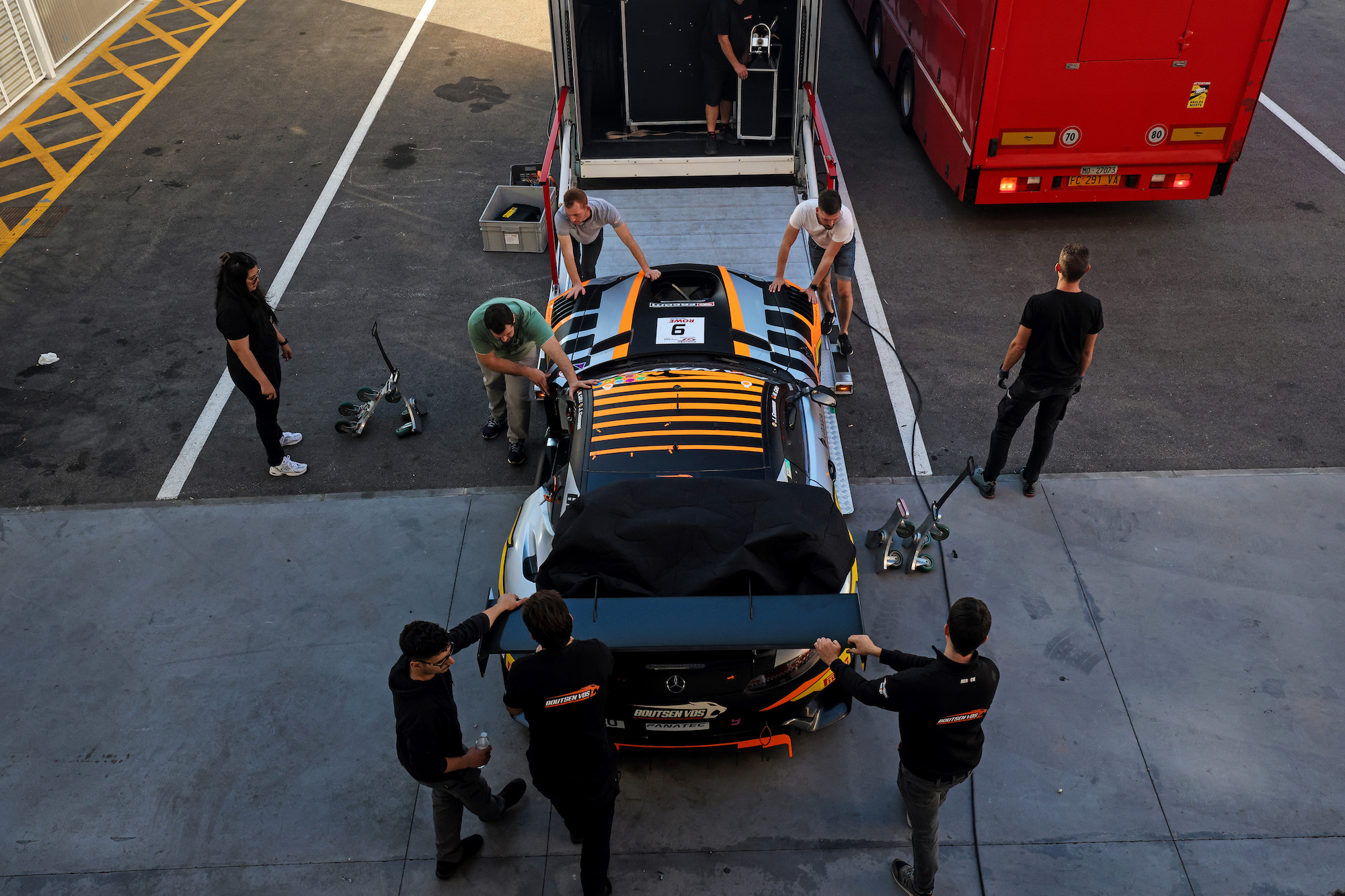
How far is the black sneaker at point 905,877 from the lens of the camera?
14.3ft

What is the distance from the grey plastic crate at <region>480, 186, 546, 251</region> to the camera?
30.6ft

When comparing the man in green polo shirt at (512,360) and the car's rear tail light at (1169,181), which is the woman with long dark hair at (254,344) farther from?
the car's rear tail light at (1169,181)

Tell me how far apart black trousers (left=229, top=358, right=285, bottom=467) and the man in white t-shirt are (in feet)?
11.5

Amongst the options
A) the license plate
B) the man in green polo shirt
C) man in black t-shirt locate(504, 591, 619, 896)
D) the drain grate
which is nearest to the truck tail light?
the license plate

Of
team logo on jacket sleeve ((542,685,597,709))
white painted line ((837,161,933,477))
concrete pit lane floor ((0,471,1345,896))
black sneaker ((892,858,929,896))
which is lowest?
white painted line ((837,161,933,477))

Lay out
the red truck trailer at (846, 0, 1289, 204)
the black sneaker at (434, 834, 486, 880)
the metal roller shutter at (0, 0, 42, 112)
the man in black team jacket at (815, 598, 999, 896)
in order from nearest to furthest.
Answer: the man in black team jacket at (815, 598, 999, 896)
the black sneaker at (434, 834, 486, 880)
the red truck trailer at (846, 0, 1289, 204)
the metal roller shutter at (0, 0, 42, 112)

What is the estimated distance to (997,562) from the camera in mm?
6074

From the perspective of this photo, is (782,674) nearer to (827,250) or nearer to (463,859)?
(463,859)

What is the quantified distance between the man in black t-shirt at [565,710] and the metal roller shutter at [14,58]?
13410mm

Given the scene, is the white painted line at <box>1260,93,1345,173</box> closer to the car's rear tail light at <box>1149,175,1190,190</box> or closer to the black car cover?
the car's rear tail light at <box>1149,175,1190,190</box>

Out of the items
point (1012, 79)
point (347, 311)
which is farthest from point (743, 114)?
point (347, 311)

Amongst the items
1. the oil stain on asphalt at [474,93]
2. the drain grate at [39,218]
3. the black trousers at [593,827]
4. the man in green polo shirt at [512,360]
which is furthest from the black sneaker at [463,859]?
the oil stain on asphalt at [474,93]

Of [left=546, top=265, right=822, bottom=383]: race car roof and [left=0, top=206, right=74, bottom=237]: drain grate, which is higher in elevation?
[left=546, top=265, right=822, bottom=383]: race car roof

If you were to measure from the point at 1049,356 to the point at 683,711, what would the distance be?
10.7 feet
